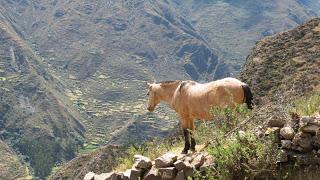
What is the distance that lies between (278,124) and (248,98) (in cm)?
395

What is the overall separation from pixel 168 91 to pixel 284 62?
3568cm

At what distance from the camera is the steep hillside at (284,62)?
152 feet

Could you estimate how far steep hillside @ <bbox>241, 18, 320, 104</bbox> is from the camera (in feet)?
152

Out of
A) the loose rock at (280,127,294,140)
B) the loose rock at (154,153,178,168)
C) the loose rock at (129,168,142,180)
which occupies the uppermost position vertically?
the loose rock at (280,127,294,140)

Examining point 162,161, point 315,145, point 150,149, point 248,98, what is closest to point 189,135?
point 150,149

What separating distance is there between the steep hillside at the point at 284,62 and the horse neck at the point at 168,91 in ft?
75.8

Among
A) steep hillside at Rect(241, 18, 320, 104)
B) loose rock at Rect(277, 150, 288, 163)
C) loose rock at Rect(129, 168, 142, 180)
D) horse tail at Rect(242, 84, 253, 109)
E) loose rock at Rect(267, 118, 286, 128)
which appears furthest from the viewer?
steep hillside at Rect(241, 18, 320, 104)

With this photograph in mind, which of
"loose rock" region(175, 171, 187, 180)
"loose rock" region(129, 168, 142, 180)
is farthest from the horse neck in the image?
"loose rock" region(175, 171, 187, 180)

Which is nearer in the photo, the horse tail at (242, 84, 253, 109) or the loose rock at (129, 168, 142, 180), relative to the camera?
the loose rock at (129, 168, 142, 180)

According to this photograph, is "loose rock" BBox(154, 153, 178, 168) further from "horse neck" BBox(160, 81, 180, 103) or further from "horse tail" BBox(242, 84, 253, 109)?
"horse neck" BBox(160, 81, 180, 103)

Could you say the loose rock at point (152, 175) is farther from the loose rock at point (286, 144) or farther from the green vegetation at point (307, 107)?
the green vegetation at point (307, 107)

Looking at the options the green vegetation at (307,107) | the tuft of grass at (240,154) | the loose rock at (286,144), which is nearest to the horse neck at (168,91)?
the tuft of grass at (240,154)

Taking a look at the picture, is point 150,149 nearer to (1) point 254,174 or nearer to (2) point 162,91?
(2) point 162,91

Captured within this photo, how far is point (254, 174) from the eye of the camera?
1196cm
